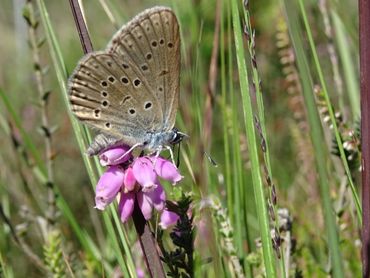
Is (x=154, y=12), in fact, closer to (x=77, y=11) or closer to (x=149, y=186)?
(x=77, y=11)

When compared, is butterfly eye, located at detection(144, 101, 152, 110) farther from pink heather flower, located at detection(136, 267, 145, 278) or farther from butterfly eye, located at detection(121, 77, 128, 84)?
pink heather flower, located at detection(136, 267, 145, 278)

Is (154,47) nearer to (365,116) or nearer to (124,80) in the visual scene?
(124,80)

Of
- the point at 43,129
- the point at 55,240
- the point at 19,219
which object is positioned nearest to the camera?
the point at 55,240

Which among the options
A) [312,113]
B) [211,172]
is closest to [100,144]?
[312,113]

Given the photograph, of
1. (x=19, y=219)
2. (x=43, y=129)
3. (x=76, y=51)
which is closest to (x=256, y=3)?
(x=76, y=51)

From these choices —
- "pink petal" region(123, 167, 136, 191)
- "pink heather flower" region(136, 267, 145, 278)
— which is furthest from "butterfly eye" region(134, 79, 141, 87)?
"pink heather flower" region(136, 267, 145, 278)
